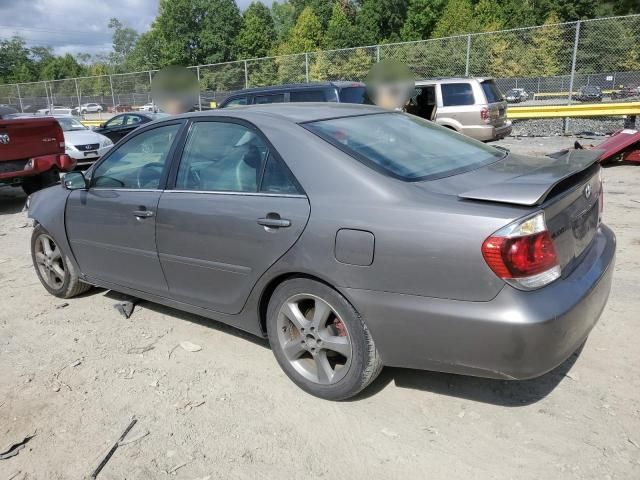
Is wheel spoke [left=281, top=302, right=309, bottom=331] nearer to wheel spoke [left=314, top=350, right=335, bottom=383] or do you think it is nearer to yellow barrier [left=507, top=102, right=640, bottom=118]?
wheel spoke [left=314, top=350, right=335, bottom=383]

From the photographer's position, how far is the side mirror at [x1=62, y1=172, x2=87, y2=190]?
4145 mm

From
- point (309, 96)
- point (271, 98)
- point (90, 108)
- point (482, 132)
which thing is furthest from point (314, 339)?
point (90, 108)

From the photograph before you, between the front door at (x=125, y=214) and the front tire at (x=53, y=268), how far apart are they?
0.27 m

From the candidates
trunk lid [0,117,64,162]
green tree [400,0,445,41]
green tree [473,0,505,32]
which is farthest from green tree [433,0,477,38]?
trunk lid [0,117,64,162]

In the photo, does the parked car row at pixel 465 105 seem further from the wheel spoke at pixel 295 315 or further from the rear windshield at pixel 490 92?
the wheel spoke at pixel 295 315

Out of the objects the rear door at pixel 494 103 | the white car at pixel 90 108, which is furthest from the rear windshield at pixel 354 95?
the white car at pixel 90 108

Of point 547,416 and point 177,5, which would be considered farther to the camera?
point 177,5

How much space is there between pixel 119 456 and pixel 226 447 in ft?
1.75

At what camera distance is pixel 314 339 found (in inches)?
114

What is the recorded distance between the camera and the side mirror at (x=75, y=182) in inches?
163

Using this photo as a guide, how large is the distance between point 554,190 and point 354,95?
7036mm

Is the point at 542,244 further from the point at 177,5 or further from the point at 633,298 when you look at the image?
the point at 177,5

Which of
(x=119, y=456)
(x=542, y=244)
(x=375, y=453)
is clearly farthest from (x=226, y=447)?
(x=542, y=244)

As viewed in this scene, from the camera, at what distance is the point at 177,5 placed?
2874 inches
